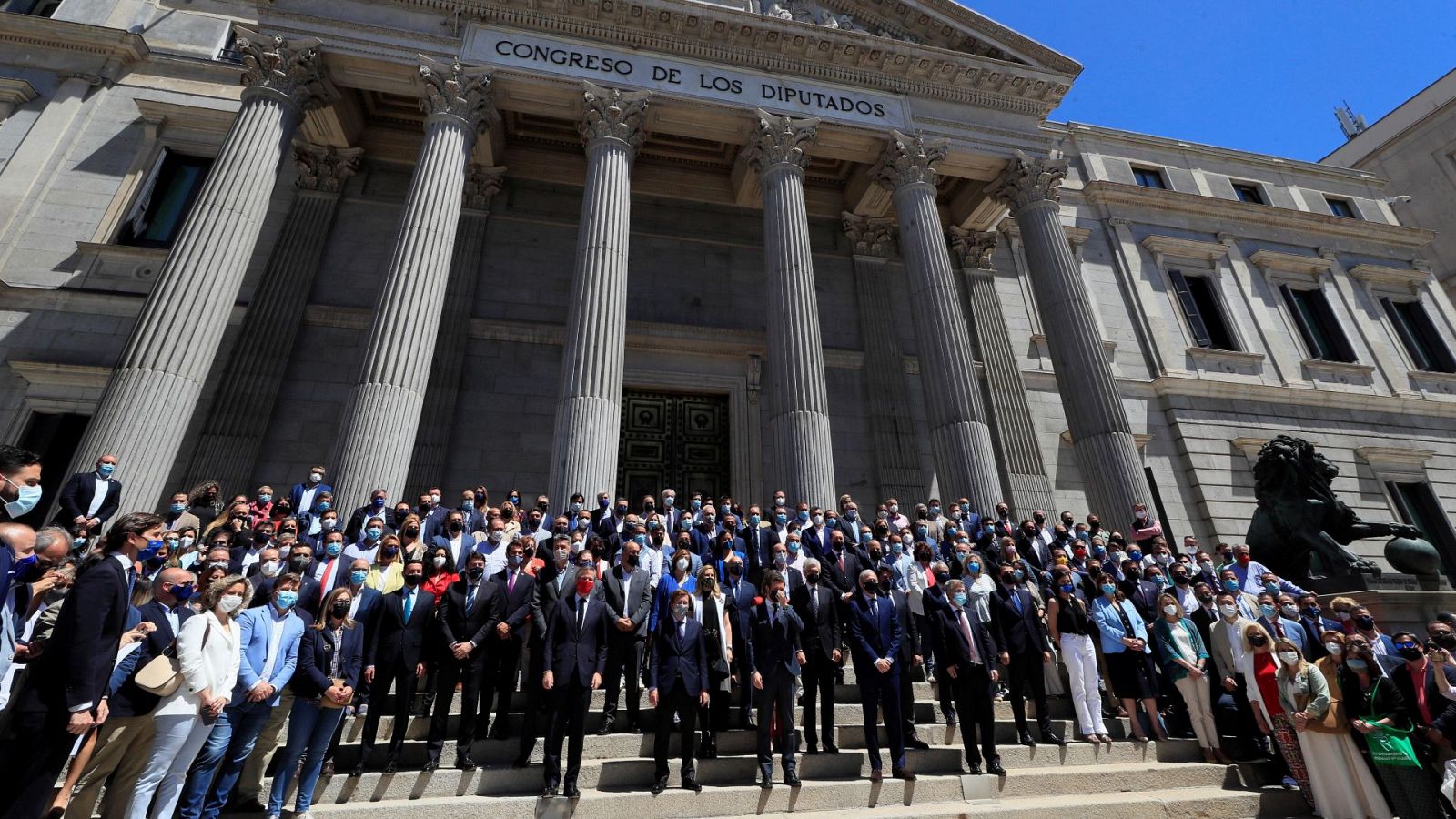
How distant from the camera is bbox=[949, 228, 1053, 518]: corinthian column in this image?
647 inches

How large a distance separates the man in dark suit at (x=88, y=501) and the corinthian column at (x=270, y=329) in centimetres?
581

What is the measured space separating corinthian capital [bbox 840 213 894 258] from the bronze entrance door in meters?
6.25

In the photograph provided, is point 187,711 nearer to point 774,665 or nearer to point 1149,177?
point 774,665

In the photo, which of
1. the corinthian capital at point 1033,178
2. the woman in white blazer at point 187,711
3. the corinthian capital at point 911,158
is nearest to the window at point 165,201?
the woman in white blazer at point 187,711

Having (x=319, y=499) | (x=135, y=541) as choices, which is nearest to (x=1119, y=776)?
(x=135, y=541)

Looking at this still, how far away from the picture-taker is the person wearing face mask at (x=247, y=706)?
15.3ft

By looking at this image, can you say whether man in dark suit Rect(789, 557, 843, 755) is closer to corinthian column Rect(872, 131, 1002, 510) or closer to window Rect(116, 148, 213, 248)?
corinthian column Rect(872, 131, 1002, 510)

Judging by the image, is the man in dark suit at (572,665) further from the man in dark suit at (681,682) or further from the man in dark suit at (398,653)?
the man in dark suit at (398,653)

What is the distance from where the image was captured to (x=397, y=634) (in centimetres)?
591

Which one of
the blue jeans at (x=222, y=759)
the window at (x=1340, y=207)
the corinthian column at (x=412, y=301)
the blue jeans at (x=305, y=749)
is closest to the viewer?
the blue jeans at (x=222, y=759)

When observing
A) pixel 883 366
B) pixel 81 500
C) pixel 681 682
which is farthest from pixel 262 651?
pixel 883 366

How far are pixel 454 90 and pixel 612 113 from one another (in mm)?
3160

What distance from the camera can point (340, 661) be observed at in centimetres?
551

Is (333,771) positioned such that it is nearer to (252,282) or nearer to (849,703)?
(849,703)
